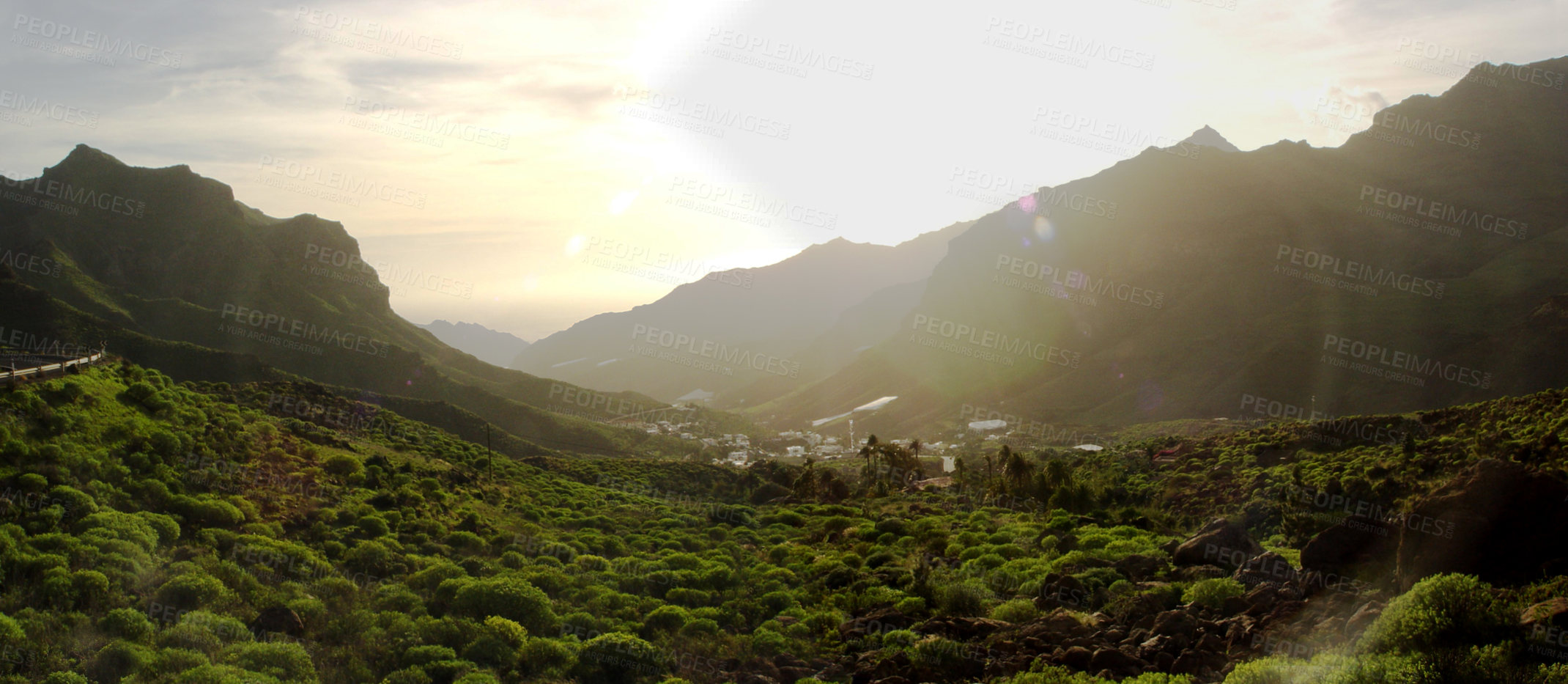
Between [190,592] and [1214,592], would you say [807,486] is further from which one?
[190,592]

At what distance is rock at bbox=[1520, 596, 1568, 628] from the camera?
9297 mm

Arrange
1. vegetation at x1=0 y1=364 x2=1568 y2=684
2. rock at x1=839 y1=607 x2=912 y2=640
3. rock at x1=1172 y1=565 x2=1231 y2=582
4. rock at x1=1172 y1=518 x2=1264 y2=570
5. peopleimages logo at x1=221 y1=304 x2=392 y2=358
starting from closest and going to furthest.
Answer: vegetation at x1=0 y1=364 x2=1568 y2=684
rock at x1=1172 y1=565 x2=1231 y2=582
rock at x1=1172 y1=518 x2=1264 y2=570
rock at x1=839 y1=607 x2=912 y2=640
peopleimages logo at x1=221 y1=304 x2=392 y2=358

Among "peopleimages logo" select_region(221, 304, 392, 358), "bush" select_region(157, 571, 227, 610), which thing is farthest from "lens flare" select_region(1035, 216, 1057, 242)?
"bush" select_region(157, 571, 227, 610)

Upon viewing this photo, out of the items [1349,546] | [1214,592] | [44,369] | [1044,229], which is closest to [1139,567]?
[1214,592]

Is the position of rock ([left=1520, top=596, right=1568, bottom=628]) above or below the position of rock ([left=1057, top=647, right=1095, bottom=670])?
above

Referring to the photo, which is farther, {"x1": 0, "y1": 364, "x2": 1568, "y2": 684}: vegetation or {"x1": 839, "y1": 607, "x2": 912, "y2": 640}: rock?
{"x1": 839, "y1": 607, "x2": 912, "y2": 640}: rock

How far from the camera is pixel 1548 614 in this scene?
9.41 metres

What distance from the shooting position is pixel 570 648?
51.1 ft

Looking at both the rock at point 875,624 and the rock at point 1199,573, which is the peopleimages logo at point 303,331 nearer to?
the rock at point 875,624

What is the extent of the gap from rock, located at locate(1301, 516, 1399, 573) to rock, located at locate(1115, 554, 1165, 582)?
14.7 feet

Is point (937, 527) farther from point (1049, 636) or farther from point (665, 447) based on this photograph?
point (665, 447)

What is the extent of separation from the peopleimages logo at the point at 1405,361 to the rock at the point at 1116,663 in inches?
3506

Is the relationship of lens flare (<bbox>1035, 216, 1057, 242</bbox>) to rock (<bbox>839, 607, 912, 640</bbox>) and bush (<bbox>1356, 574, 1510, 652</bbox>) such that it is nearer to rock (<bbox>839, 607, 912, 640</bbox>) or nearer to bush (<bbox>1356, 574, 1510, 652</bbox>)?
Result: rock (<bbox>839, 607, 912, 640</bbox>)

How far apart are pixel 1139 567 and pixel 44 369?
3334 centimetres
